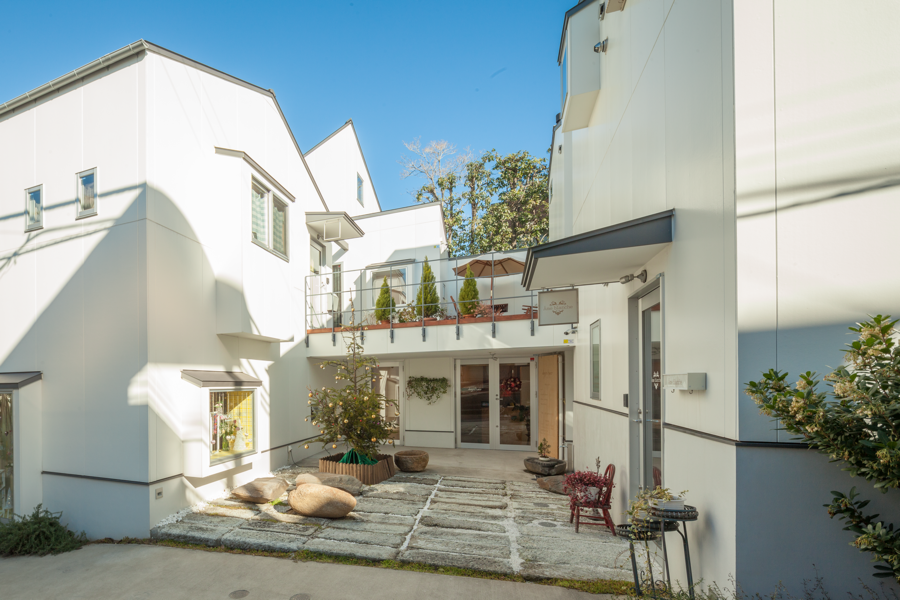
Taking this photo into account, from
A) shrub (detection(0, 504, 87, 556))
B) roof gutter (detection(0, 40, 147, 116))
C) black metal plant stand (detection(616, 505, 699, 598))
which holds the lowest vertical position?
shrub (detection(0, 504, 87, 556))

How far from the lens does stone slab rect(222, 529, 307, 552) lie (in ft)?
16.6

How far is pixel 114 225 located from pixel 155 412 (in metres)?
2.64

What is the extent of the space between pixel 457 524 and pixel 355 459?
2.98 meters

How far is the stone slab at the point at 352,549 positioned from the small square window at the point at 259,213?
5183 millimetres

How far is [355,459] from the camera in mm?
8016

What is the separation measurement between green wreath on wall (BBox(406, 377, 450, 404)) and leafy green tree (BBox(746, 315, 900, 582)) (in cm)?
971

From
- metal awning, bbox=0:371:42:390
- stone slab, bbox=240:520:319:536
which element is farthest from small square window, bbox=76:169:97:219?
stone slab, bbox=240:520:319:536

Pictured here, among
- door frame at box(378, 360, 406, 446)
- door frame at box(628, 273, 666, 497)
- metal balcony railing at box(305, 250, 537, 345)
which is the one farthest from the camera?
door frame at box(378, 360, 406, 446)

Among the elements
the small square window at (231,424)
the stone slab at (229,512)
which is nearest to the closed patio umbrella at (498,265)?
the small square window at (231,424)

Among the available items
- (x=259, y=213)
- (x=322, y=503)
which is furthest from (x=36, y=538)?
(x=259, y=213)

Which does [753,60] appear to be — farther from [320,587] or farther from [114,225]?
[114,225]

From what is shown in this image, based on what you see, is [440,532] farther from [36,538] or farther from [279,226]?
[279,226]

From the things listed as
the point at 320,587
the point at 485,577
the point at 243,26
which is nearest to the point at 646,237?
the point at 485,577

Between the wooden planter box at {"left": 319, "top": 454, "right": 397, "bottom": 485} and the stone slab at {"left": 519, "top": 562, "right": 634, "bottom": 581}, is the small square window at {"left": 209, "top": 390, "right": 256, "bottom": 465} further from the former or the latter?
the stone slab at {"left": 519, "top": 562, "right": 634, "bottom": 581}
